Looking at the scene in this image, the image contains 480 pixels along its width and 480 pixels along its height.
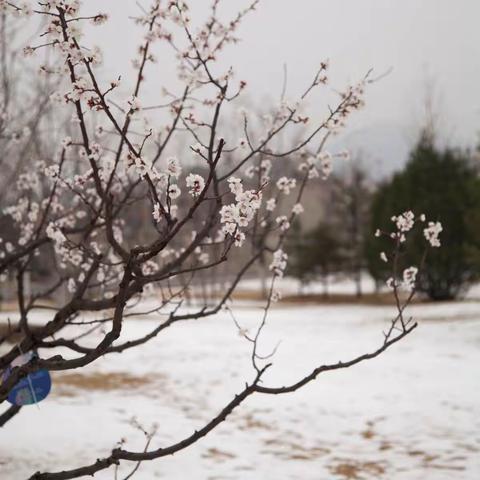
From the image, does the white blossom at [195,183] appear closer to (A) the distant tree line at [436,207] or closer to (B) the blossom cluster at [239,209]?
(B) the blossom cluster at [239,209]

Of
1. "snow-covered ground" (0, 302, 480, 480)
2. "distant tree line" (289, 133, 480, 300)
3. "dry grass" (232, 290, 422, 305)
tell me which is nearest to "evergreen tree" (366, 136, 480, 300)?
"distant tree line" (289, 133, 480, 300)

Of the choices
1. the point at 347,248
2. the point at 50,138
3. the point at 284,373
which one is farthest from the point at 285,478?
the point at 347,248

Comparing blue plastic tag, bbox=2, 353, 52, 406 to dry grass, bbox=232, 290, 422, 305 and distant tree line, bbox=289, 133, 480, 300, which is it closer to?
distant tree line, bbox=289, 133, 480, 300

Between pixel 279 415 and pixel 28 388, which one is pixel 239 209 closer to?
pixel 28 388

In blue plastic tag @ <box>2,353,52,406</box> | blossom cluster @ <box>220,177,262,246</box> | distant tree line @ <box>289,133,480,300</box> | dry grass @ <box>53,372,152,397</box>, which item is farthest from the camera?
distant tree line @ <box>289,133,480,300</box>

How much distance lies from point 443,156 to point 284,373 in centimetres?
1451

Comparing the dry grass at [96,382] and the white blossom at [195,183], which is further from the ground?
the white blossom at [195,183]

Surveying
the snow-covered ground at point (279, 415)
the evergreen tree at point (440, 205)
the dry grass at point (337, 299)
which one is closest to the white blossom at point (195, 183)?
the snow-covered ground at point (279, 415)

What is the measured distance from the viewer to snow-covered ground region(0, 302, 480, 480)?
4965mm

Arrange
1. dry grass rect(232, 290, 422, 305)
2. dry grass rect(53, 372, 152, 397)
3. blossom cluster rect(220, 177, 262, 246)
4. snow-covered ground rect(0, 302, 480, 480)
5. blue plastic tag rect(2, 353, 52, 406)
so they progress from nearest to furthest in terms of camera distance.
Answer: blossom cluster rect(220, 177, 262, 246), blue plastic tag rect(2, 353, 52, 406), snow-covered ground rect(0, 302, 480, 480), dry grass rect(53, 372, 152, 397), dry grass rect(232, 290, 422, 305)

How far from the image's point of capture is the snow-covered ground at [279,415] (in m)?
4.96

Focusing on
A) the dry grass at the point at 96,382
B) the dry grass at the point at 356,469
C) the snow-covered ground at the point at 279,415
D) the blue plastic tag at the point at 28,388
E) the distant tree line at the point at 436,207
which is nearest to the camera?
the blue plastic tag at the point at 28,388

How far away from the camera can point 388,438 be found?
570 cm

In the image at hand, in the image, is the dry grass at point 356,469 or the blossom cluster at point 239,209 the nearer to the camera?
the blossom cluster at point 239,209
